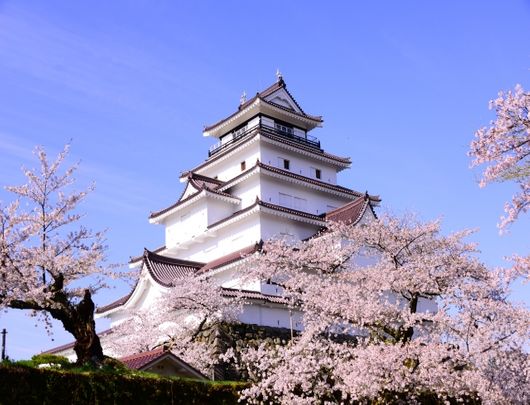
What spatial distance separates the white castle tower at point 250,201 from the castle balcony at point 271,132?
73 mm

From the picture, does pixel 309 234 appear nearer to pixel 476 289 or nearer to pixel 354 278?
pixel 354 278

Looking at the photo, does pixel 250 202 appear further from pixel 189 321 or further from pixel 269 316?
pixel 189 321

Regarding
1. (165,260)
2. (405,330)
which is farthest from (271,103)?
(405,330)

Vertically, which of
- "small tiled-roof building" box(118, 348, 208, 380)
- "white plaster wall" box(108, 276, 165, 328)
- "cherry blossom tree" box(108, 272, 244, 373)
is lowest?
"small tiled-roof building" box(118, 348, 208, 380)

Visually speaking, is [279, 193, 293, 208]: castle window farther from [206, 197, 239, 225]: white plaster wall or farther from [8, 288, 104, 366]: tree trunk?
[8, 288, 104, 366]: tree trunk

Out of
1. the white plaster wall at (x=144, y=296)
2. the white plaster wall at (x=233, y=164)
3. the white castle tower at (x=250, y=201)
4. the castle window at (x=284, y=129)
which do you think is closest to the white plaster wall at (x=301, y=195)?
the white castle tower at (x=250, y=201)

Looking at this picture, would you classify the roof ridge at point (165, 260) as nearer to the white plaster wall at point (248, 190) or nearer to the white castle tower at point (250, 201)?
the white castle tower at point (250, 201)

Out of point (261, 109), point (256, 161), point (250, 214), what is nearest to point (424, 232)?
point (250, 214)

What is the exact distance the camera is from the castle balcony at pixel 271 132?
39.1 metres

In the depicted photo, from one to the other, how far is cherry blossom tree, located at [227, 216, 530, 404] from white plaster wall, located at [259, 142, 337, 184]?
52.8 ft

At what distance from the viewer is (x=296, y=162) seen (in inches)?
→ 1561

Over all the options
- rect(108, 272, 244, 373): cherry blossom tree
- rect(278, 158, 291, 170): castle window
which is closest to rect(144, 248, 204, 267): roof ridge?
rect(108, 272, 244, 373): cherry blossom tree

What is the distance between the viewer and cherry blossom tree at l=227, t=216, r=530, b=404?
17891mm

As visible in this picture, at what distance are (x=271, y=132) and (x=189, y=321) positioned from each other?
13790 mm
